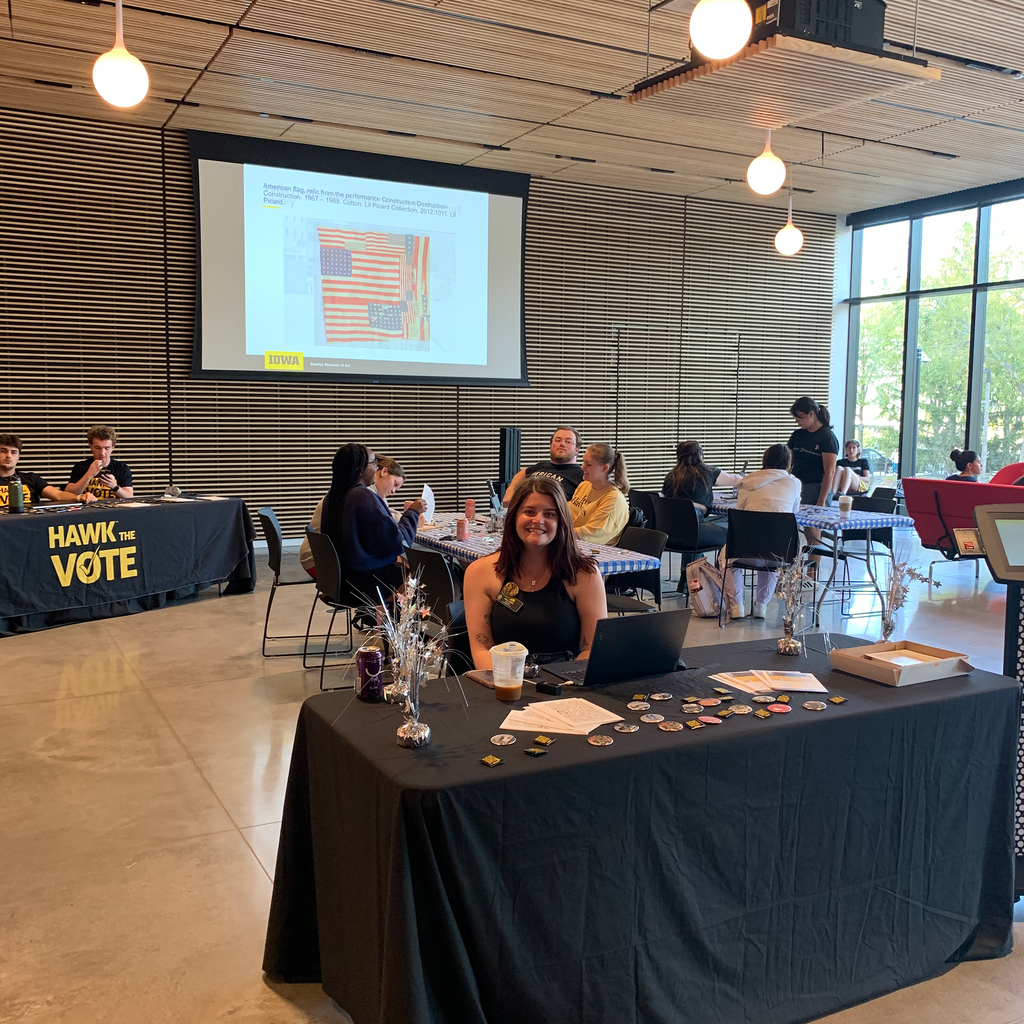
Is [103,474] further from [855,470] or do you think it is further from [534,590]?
[855,470]

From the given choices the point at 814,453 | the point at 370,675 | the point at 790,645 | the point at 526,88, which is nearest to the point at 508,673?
the point at 370,675

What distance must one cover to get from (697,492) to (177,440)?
5.17 m

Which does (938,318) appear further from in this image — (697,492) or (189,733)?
(189,733)

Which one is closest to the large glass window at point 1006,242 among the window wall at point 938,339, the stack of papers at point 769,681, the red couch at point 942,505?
the window wall at point 938,339

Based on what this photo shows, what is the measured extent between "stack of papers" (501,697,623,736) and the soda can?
1.19ft

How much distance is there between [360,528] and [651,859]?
3.46m

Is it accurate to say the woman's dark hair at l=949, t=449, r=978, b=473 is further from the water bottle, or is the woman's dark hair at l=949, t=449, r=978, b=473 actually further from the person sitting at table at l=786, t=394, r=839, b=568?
the water bottle

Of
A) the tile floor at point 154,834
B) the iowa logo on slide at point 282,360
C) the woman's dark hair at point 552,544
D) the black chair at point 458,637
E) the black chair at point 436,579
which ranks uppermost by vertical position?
the iowa logo on slide at point 282,360

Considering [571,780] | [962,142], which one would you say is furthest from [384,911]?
[962,142]

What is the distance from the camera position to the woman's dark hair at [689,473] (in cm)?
777

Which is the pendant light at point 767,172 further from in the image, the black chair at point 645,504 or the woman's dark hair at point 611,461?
the black chair at point 645,504

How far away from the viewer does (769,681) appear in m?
2.77

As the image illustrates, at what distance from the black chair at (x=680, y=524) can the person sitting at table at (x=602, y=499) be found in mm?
1404

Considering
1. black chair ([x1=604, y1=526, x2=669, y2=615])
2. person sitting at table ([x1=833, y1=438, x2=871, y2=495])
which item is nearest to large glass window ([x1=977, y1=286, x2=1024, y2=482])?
person sitting at table ([x1=833, y1=438, x2=871, y2=495])
